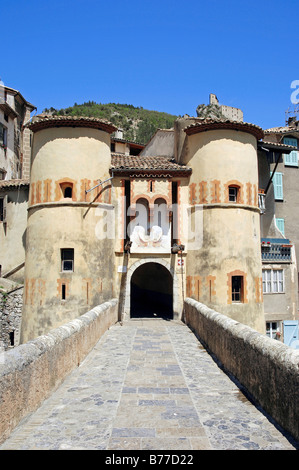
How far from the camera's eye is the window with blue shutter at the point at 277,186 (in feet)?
83.8

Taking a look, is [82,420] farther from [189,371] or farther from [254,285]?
[254,285]

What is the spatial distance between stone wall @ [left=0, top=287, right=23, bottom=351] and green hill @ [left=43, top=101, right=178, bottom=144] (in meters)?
63.9

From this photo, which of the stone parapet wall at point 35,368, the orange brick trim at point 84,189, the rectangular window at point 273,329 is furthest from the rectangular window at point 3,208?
the rectangular window at point 273,329

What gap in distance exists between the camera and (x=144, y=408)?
657cm

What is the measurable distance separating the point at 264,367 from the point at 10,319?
19.5 m

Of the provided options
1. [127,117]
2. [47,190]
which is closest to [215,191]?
[47,190]

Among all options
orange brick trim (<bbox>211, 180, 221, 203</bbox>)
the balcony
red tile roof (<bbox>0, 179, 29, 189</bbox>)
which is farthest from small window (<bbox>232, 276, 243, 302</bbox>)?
red tile roof (<bbox>0, 179, 29, 189</bbox>)

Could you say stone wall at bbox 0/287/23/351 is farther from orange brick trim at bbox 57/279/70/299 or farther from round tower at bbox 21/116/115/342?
orange brick trim at bbox 57/279/70/299

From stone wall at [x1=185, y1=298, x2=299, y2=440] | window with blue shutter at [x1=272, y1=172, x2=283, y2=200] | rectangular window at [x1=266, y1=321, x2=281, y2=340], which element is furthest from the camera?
window with blue shutter at [x1=272, y1=172, x2=283, y2=200]

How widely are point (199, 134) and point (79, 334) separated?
1358 cm

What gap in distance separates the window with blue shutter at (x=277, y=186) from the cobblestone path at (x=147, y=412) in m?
17.0

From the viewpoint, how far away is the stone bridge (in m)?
5.15
